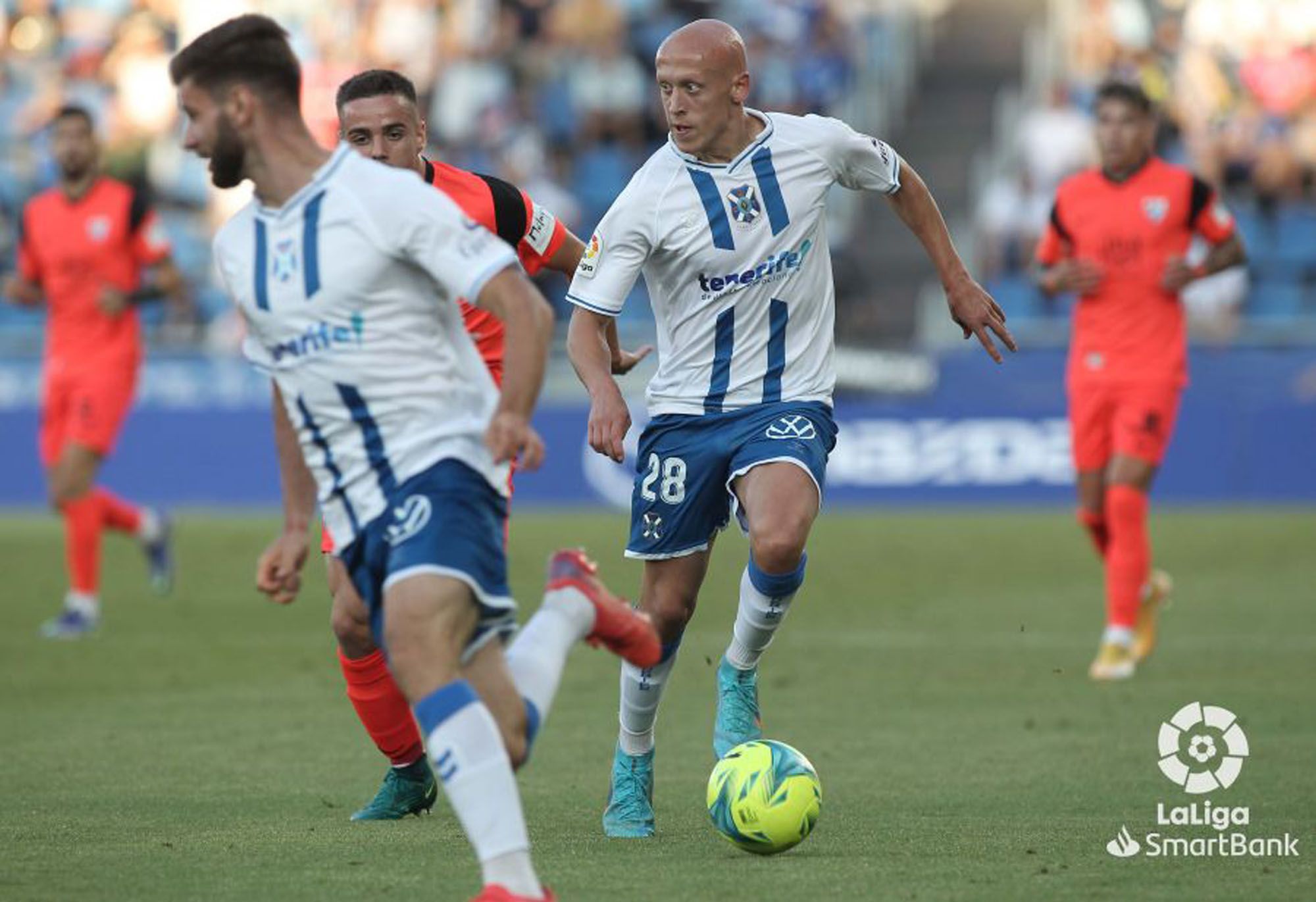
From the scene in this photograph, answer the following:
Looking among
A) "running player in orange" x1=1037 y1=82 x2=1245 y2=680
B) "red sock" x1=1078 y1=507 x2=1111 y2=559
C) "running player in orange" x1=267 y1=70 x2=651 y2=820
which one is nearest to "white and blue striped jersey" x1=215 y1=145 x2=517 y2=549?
"running player in orange" x1=267 y1=70 x2=651 y2=820

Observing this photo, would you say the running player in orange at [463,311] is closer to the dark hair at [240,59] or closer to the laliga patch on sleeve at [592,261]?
the laliga patch on sleeve at [592,261]

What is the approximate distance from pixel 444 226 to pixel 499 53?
22424 millimetres

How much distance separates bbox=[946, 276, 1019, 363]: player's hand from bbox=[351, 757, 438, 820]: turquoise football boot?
2286 millimetres

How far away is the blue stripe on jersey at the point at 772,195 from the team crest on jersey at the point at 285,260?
239 centimetres

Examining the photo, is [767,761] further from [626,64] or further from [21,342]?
[626,64]

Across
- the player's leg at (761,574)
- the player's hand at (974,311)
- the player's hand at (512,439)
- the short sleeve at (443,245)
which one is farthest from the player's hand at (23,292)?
the player's hand at (512,439)

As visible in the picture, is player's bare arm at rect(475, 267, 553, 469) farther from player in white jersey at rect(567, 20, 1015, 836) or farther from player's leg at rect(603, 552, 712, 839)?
player's leg at rect(603, 552, 712, 839)

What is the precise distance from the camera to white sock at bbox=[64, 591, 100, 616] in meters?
13.2

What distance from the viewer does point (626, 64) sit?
26.4 meters

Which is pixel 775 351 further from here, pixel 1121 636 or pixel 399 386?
pixel 1121 636

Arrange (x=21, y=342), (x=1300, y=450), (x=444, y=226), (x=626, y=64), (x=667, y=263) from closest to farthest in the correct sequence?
(x=444, y=226)
(x=667, y=263)
(x=1300, y=450)
(x=21, y=342)
(x=626, y=64)

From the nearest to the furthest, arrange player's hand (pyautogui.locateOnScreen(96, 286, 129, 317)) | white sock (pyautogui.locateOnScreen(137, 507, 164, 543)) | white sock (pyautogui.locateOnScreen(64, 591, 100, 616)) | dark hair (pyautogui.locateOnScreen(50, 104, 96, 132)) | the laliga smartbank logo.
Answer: the laliga smartbank logo, dark hair (pyautogui.locateOnScreen(50, 104, 96, 132)), white sock (pyautogui.locateOnScreen(64, 591, 100, 616)), player's hand (pyautogui.locateOnScreen(96, 286, 129, 317)), white sock (pyautogui.locateOnScreen(137, 507, 164, 543))

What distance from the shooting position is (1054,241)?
469 inches

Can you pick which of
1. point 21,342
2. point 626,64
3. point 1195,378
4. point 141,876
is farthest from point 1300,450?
point 141,876
